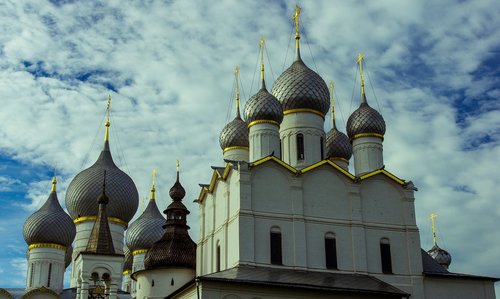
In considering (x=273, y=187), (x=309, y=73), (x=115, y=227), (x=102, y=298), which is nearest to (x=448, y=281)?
(x=273, y=187)

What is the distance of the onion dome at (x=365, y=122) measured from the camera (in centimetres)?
2995

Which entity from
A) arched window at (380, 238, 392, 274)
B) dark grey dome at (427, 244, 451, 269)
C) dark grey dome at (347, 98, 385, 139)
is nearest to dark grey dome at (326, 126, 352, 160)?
dark grey dome at (347, 98, 385, 139)

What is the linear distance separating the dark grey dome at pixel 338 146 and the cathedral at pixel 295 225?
0.18 feet

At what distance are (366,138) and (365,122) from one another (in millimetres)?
657

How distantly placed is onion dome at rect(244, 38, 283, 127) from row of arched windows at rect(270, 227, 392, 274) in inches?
192

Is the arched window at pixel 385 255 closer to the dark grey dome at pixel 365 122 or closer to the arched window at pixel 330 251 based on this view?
the arched window at pixel 330 251

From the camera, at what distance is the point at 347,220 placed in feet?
85.5

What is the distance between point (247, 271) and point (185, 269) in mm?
7304

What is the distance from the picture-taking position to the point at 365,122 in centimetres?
3002

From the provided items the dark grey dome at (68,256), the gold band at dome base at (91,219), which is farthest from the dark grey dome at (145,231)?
the dark grey dome at (68,256)

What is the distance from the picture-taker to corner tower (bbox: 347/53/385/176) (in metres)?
29.6

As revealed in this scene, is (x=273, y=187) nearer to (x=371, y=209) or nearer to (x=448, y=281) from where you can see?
(x=371, y=209)

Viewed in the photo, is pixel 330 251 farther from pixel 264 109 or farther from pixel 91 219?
pixel 91 219

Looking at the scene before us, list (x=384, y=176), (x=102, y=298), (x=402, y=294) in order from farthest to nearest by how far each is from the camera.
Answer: (x=102, y=298)
(x=384, y=176)
(x=402, y=294)
